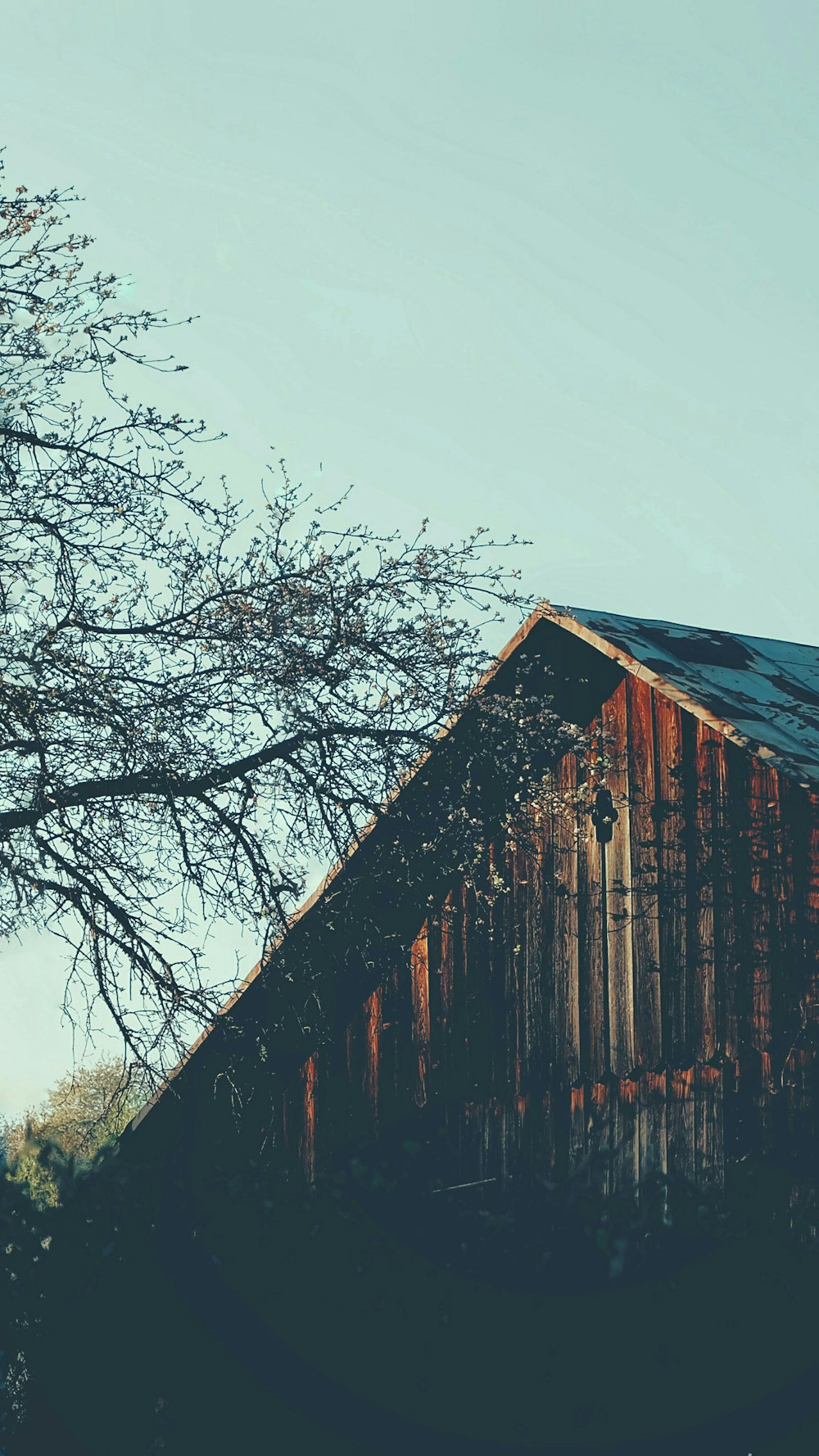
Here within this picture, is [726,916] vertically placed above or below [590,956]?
above

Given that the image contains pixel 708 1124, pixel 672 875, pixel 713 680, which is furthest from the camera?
pixel 713 680

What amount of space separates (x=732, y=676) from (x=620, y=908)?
192 centimetres

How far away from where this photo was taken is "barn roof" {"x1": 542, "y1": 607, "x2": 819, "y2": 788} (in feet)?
27.8

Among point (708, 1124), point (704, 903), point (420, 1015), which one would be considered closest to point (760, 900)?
point (704, 903)

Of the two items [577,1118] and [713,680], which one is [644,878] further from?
[577,1118]

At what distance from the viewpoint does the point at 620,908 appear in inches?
393

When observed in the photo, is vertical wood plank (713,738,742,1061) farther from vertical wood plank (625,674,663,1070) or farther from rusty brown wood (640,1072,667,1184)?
rusty brown wood (640,1072,667,1184)

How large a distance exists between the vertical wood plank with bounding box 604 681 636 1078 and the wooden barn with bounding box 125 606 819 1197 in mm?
19

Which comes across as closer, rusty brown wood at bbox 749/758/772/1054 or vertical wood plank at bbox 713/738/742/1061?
rusty brown wood at bbox 749/758/772/1054

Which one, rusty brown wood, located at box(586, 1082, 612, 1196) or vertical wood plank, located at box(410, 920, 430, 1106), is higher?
vertical wood plank, located at box(410, 920, 430, 1106)

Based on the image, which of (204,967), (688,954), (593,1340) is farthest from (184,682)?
(593,1340)

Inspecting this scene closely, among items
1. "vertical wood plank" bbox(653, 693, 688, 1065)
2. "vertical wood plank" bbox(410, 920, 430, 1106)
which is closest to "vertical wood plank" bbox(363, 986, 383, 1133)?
"vertical wood plank" bbox(410, 920, 430, 1106)

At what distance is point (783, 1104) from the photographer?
8.45 meters

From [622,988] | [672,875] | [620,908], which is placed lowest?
[622,988]
